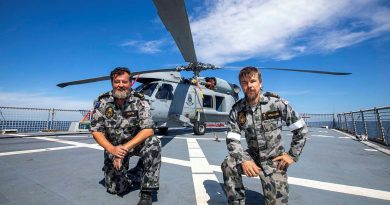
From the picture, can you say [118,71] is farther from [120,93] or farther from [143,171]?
[143,171]

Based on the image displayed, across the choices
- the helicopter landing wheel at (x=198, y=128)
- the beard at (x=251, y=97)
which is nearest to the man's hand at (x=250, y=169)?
the beard at (x=251, y=97)

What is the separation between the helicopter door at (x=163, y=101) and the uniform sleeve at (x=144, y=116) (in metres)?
6.29

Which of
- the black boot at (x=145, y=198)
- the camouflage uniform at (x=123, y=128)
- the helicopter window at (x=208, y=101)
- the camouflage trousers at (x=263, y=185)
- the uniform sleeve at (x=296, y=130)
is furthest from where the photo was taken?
the helicopter window at (x=208, y=101)

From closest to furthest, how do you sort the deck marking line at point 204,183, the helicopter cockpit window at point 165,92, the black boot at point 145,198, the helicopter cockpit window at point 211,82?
1. the black boot at point 145,198
2. the deck marking line at point 204,183
3. the helicopter cockpit window at point 165,92
4. the helicopter cockpit window at point 211,82

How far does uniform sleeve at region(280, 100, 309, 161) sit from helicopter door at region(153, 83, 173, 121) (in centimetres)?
731

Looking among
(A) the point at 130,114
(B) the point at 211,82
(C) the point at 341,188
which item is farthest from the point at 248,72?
(B) the point at 211,82

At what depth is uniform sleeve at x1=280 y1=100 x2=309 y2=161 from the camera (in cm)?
211

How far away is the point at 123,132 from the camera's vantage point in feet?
9.11

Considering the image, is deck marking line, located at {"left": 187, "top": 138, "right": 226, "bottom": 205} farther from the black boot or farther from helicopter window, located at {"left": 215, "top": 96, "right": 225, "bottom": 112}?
helicopter window, located at {"left": 215, "top": 96, "right": 225, "bottom": 112}

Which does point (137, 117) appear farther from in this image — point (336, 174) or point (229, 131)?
point (336, 174)

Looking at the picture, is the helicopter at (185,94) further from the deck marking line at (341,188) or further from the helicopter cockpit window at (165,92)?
the deck marking line at (341,188)

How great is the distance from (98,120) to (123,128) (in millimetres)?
321

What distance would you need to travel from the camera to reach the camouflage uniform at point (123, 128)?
8.44 ft

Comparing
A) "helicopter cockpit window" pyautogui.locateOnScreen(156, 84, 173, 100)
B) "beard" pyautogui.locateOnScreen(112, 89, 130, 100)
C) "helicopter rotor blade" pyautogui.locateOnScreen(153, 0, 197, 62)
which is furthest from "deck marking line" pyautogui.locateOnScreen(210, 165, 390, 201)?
"helicopter cockpit window" pyautogui.locateOnScreen(156, 84, 173, 100)
